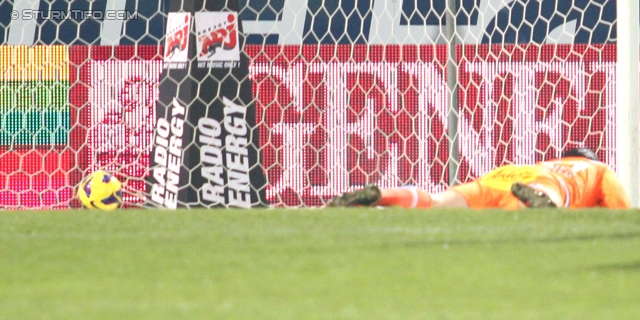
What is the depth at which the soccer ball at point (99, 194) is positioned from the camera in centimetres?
443

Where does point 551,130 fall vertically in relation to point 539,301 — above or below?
above

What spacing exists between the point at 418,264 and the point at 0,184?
13.6 feet

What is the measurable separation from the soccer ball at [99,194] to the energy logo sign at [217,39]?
0.68 meters

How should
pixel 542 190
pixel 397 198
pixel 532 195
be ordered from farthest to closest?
pixel 397 198
pixel 542 190
pixel 532 195

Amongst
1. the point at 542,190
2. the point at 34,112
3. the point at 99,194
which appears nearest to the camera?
the point at 542,190

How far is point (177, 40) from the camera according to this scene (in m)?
4.56

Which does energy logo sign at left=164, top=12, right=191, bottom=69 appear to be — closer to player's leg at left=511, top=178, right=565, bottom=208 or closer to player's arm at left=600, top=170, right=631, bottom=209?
player's leg at left=511, top=178, right=565, bottom=208

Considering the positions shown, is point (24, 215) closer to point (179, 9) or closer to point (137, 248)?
point (137, 248)

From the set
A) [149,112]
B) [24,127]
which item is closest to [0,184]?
[24,127]

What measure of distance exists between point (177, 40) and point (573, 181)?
6.33ft

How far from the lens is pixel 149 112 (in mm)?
5543

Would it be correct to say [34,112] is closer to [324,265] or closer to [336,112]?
[336,112]

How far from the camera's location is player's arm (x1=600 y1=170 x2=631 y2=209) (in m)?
3.46

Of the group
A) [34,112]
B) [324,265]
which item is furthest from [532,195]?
[34,112]
